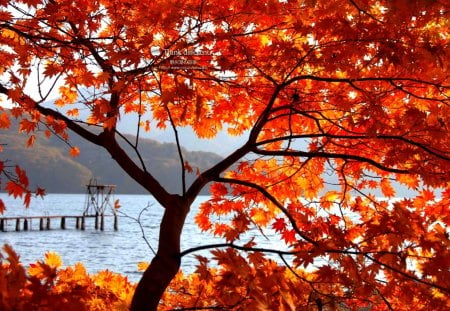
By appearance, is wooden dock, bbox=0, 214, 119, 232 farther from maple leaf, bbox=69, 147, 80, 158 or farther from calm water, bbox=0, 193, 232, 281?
maple leaf, bbox=69, 147, 80, 158

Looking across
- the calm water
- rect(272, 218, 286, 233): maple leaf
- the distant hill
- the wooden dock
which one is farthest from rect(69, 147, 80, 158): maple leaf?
the distant hill

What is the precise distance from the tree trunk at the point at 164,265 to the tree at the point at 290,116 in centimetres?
1

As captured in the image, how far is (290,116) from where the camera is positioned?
15.1ft

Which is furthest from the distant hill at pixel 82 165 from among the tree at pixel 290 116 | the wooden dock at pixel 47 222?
the tree at pixel 290 116

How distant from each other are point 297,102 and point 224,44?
2.99ft

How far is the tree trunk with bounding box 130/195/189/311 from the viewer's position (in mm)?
4215

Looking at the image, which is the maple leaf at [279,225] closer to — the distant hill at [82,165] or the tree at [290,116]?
the tree at [290,116]

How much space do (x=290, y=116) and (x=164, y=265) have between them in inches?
68.6

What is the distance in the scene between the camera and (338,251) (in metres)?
3.45

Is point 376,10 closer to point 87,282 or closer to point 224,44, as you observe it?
point 224,44

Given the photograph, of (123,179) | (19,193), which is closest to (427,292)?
(19,193)

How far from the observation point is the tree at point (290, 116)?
3633mm

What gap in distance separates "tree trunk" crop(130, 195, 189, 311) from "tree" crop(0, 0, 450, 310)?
0.01 meters

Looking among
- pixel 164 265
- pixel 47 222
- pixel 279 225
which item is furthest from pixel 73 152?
pixel 47 222
